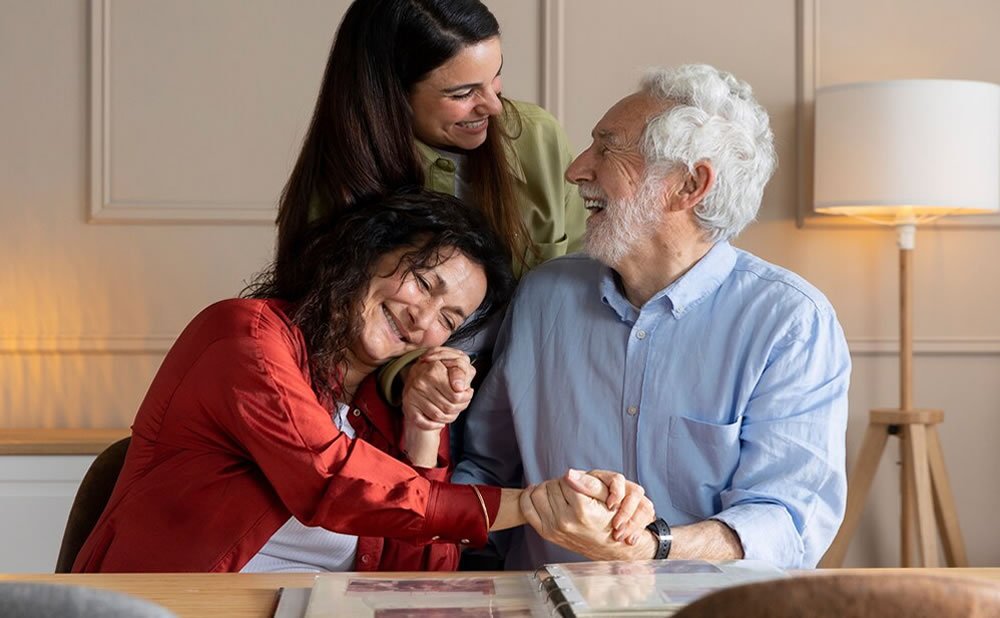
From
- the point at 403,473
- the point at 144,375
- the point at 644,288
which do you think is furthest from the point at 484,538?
the point at 144,375

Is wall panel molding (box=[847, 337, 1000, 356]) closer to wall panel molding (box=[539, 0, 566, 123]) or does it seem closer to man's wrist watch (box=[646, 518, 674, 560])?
wall panel molding (box=[539, 0, 566, 123])

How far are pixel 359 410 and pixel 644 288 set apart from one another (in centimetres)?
48

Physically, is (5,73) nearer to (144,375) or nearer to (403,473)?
(144,375)

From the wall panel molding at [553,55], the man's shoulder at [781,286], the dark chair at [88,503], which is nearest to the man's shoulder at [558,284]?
the man's shoulder at [781,286]

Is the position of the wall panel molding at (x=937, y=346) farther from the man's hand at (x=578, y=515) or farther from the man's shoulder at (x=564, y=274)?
the man's hand at (x=578, y=515)

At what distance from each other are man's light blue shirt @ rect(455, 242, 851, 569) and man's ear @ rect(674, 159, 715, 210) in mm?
84

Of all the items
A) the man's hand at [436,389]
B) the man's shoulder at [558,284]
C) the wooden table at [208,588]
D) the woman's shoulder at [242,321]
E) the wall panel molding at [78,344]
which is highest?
the man's shoulder at [558,284]

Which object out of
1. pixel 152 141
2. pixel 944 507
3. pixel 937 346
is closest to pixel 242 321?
pixel 152 141

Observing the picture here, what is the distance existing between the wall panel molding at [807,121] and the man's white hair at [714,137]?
1.79 m

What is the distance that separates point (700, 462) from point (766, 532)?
0.18m

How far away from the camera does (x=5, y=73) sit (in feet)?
11.4

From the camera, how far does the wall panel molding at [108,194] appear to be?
347 centimetres

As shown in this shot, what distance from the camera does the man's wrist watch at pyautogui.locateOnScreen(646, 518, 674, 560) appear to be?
4.93ft

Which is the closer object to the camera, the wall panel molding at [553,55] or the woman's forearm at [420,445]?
the woman's forearm at [420,445]
